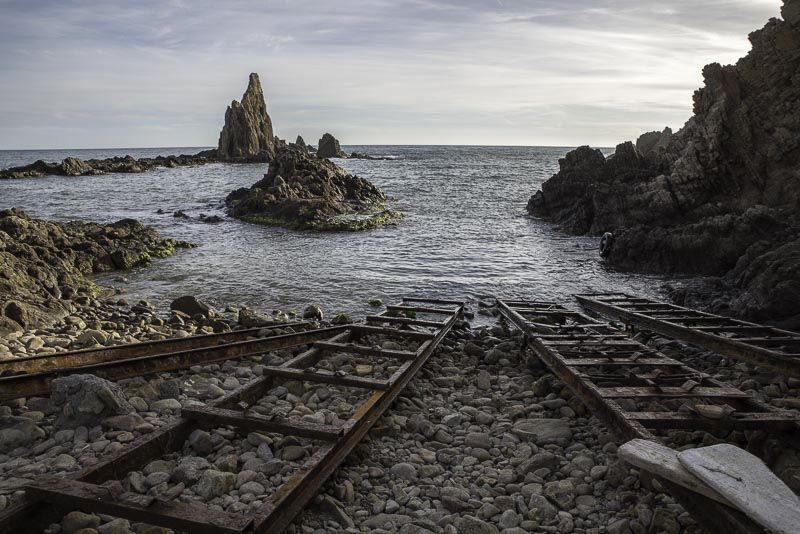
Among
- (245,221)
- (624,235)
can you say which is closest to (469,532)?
(624,235)

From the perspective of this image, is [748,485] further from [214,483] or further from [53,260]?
[53,260]

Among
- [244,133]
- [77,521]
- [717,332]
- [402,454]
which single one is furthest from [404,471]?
[244,133]

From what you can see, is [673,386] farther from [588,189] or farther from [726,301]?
[588,189]

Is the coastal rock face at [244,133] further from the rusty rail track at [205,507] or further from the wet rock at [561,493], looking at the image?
the wet rock at [561,493]

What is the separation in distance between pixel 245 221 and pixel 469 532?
24925 millimetres

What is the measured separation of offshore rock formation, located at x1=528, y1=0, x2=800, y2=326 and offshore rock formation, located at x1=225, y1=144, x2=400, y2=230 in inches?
442

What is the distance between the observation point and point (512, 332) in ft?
30.1

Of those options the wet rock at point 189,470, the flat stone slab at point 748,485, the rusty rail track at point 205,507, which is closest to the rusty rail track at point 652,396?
the flat stone slab at point 748,485

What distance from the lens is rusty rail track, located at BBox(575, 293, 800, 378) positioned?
21.5ft

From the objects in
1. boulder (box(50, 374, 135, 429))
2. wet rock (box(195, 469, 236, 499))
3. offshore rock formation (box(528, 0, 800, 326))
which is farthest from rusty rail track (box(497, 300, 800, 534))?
boulder (box(50, 374, 135, 429))

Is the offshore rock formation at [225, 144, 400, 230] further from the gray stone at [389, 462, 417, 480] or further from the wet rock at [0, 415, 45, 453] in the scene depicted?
the gray stone at [389, 462, 417, 480]

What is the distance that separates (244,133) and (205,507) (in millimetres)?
110924

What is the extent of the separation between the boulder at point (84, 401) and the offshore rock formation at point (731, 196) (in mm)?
10323

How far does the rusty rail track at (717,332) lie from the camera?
21.5 feet
